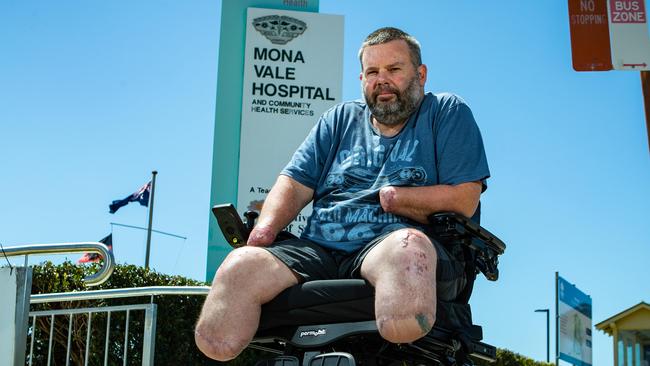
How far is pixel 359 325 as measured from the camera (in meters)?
2.34

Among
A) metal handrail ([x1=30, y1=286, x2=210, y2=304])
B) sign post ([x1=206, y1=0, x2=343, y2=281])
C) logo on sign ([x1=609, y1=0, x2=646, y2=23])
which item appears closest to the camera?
metal handrail ([x1=30, y1=286, x2=210, y2=304])

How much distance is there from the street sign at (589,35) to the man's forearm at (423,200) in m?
5.71

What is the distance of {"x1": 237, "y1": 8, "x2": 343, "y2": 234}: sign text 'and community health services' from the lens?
31.4ft

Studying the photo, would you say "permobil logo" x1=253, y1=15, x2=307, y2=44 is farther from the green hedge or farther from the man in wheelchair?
the man in wheelchair

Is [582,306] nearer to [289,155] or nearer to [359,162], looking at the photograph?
[289,155]

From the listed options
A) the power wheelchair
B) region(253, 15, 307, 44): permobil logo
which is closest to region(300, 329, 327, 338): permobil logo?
the power wheelchair

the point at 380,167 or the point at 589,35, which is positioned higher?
the point at 589,35

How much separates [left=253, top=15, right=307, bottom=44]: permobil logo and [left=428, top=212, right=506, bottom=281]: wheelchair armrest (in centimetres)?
738

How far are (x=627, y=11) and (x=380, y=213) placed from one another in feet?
21.3

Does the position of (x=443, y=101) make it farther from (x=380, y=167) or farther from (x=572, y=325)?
(x=572, y=325)

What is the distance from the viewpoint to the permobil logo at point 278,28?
980 centimetres

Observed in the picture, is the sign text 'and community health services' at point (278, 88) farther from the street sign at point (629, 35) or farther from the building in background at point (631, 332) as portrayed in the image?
the building in background at point (631, 332)

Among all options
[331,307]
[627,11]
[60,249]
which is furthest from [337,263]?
[627,11]

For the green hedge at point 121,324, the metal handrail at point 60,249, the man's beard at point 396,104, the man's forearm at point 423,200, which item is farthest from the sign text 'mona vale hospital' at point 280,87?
the man's forearm at point 423,200
